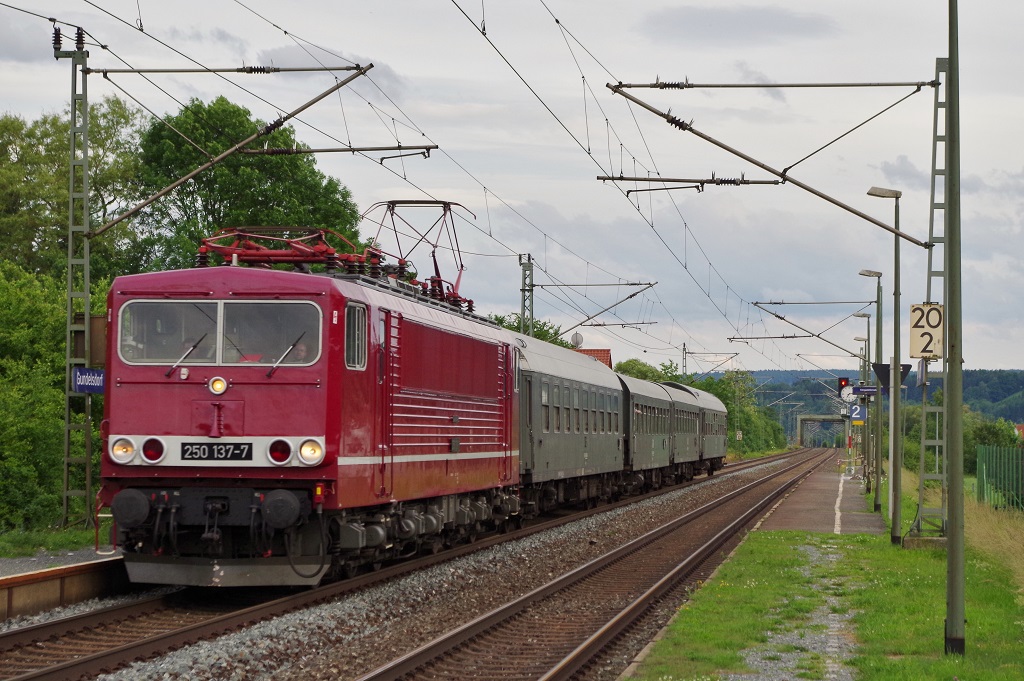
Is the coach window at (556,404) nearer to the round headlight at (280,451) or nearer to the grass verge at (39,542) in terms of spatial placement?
the grass verge at (39,542)

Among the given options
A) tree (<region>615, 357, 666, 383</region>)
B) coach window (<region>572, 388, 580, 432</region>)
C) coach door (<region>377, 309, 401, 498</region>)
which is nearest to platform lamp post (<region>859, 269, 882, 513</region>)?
coach window (<region>572, 388, 580, 432</region>)

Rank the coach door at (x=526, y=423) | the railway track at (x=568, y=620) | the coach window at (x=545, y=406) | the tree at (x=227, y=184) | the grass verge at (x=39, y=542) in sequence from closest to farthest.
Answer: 1. the railway track at (x=568, y=620)
2. the grass verge at (x=39, y=542)
3. the coach door at (x=526, y=423)
4. the coach window at (x=545, y=406)
5. the tree at (x=227, y=184)

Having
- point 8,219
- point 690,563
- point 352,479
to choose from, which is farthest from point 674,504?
Result: point 8,219

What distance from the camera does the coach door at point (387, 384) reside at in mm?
15062

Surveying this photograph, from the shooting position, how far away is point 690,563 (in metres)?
18.8

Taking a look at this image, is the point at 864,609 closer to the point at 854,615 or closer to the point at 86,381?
the point at 854,615

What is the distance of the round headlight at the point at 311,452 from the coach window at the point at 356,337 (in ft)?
3.29

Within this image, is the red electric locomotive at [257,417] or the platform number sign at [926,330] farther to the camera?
the platform number sign at [926,330]

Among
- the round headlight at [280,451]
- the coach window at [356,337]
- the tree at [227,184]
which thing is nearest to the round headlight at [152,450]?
the round headlight at [280,451]

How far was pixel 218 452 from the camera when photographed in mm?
13367

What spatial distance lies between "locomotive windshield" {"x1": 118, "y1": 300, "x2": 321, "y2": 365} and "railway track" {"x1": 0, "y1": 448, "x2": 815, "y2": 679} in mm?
2548

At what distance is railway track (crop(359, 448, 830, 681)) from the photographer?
431 inches

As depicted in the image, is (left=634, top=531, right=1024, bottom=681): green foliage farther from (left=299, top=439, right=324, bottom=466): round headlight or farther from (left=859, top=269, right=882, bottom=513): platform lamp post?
(left=859, top=269, right=882, bottom=513): platform lamp post

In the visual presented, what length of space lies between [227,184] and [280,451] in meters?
35.4
